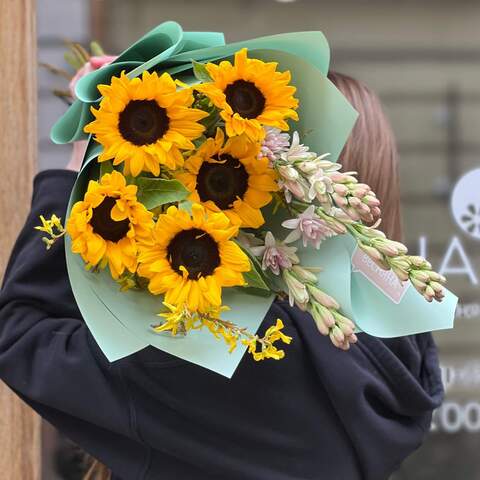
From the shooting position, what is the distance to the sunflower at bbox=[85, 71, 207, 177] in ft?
3.26

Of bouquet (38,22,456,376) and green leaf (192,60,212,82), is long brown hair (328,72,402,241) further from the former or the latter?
green leaf (192,60,212,82)

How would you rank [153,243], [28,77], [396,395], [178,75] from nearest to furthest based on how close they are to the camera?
[153,243], [178,75], [396,395], [28,77]

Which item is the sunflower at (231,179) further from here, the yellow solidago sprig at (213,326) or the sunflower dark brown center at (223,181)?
the yellow solidago sprig at (213,326)

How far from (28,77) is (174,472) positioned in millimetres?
835

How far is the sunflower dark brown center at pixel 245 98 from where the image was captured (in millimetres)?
1011

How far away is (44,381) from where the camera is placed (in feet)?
3.84

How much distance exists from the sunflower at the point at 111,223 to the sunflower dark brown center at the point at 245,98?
0.16m

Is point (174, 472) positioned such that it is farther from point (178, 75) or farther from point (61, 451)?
point (61, 451)

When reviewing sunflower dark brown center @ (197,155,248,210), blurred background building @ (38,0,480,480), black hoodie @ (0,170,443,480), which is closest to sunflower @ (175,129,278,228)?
sunflower dark brown center @ (197,155,248,210)

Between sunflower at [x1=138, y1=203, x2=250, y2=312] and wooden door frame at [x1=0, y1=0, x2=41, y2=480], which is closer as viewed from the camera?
sunflower at [x1=138, y1=203, x2=250, y2=312]

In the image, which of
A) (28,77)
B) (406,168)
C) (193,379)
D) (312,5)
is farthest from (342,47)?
(193,379)

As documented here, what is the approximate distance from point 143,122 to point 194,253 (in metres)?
0.17

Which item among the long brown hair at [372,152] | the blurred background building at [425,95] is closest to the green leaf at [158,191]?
the long brown hair at [372,152]

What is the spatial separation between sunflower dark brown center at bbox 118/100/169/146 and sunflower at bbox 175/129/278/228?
59 mm
